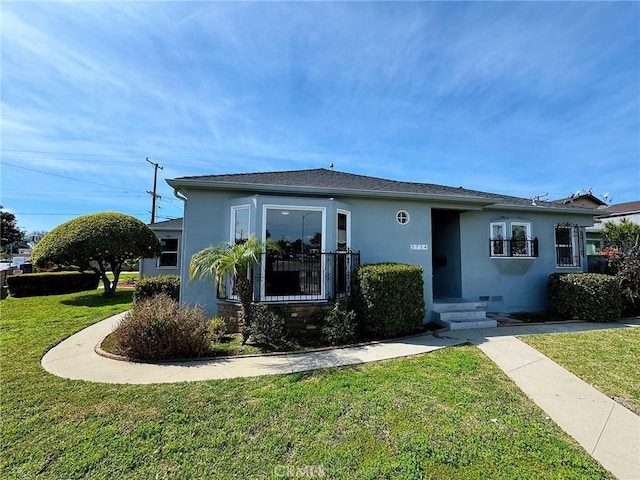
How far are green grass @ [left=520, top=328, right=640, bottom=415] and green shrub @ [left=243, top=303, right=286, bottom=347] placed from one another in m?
5.49

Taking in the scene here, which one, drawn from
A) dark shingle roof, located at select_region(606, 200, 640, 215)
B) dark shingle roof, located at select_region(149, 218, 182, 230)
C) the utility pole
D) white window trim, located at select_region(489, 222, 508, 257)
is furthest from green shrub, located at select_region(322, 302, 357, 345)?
the utility pole

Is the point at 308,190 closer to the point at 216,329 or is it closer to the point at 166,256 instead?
the point at 216,329

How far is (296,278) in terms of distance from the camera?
7.27m

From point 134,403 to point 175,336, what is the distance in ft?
5.71

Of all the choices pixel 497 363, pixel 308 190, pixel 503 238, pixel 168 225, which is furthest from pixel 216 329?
pixel 168 225

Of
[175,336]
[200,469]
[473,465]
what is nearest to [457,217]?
[473,465]

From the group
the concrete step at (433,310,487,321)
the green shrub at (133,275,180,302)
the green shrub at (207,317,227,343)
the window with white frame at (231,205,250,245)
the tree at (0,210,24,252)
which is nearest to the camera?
the green shrub at (207,317,227,343)

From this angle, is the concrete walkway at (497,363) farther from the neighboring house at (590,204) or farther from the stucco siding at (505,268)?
the neighboring house at (590,204)

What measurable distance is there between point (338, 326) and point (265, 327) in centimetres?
164

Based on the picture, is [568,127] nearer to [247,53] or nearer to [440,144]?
[440,144]

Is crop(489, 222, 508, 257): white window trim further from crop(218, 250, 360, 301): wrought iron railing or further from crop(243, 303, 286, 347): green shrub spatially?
crop(243, 303, 286, 347): green shrub

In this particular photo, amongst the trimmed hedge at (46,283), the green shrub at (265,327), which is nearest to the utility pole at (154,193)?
the trimmed hedge at (46,283)

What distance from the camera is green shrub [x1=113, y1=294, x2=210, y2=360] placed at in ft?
17.5

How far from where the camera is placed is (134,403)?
3727mm
